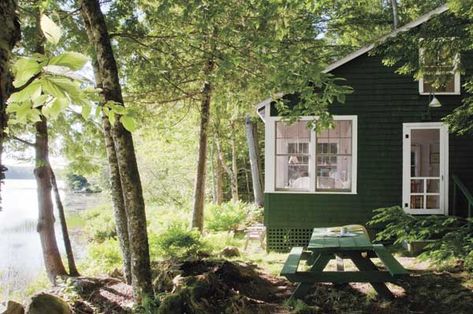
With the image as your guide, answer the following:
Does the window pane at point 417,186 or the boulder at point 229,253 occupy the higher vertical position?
the window pane at point 417,186

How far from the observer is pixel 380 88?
35.8 ft

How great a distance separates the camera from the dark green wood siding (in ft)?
35.7

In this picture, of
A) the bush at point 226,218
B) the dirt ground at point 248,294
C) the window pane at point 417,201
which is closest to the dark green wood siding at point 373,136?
the window pane at point 417,201

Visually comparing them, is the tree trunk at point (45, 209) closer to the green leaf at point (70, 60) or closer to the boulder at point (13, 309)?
the boulder at point (13, 309)

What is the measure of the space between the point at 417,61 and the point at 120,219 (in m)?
4.85

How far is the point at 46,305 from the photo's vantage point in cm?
605

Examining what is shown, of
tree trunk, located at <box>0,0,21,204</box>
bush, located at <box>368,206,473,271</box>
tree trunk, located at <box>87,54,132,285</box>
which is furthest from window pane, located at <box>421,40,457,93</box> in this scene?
tree trunk, located at <box>0,0,21,204</box>

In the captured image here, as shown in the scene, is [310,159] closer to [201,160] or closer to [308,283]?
[201,160]

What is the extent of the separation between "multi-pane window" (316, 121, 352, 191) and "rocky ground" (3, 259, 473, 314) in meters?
3.54

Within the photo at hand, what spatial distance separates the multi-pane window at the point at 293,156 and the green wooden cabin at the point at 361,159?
0.08 feet

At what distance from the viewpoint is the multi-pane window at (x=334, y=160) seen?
36.5 ft

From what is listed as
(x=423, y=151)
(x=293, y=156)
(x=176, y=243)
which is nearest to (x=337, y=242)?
(x=176, y=243)

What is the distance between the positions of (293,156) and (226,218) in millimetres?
6078

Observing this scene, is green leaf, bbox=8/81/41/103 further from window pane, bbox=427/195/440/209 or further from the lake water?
window pane, bbox=427/195/440/209
